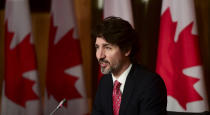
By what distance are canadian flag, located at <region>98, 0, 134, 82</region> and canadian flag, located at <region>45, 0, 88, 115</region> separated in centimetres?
35

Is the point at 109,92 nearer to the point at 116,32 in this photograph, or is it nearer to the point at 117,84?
the point at 117,84

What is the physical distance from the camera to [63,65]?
3359 mm

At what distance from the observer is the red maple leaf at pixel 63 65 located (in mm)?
3350

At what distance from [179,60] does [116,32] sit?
1320 mm

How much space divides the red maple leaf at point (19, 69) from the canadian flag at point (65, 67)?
8.0 inches

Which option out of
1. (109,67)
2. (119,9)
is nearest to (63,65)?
(119,9)

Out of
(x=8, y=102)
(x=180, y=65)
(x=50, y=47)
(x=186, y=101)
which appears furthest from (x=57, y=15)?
(x=186, y=101)

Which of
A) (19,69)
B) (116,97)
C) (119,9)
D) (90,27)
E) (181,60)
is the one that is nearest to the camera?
(116,97)

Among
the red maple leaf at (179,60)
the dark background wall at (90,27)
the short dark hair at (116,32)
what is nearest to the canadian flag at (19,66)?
the dark background wall at (90,27)

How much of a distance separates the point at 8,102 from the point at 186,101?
1914mm

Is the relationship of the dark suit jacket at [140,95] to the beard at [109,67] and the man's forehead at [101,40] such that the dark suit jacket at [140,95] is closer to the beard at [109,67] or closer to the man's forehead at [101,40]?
the beard at [109,67]

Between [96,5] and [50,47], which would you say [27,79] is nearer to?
[50,47]

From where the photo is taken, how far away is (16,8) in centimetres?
338

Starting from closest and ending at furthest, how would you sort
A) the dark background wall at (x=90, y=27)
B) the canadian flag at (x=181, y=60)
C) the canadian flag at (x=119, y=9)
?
1. the canadian flag at (x=181, y=60)
2. the canadian flag at (x=119, y=9)
3. the dark background wall at (x=90, y=27)
